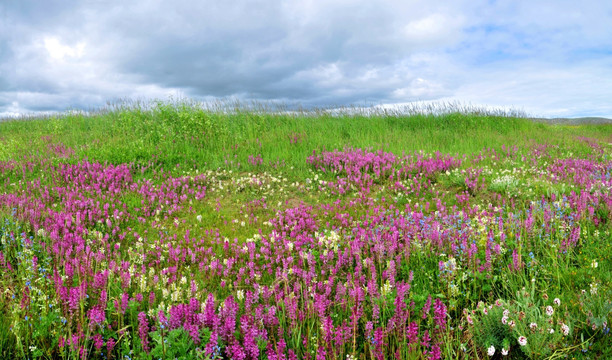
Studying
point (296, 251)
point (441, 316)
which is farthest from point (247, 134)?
point (441, 316)

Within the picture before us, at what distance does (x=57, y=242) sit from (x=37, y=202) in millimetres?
2947

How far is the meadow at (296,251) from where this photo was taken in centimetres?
317

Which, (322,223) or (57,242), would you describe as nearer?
(57,242)

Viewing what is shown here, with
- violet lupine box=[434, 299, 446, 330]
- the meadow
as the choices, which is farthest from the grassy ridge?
violet lupine box=[434, 299, 446, 330]

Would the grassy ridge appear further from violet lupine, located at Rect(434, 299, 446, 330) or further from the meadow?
violet lupine, located at Rect(434, 299, 446, 330)

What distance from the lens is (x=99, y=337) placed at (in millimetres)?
3074

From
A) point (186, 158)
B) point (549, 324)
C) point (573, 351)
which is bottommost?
point (573, 351)

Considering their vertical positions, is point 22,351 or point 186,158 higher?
point 186,158

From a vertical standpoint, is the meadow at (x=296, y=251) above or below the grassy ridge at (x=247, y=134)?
below

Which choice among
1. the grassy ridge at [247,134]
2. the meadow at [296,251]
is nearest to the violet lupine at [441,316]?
the meadow at [296,251]

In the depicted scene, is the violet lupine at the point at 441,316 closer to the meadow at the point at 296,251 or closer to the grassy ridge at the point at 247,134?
the meadow at the point at 296,251

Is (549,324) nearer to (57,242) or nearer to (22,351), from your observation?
(22,351)

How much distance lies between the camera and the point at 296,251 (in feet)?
18.0

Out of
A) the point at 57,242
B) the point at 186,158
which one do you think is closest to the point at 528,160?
the point at 186,158
